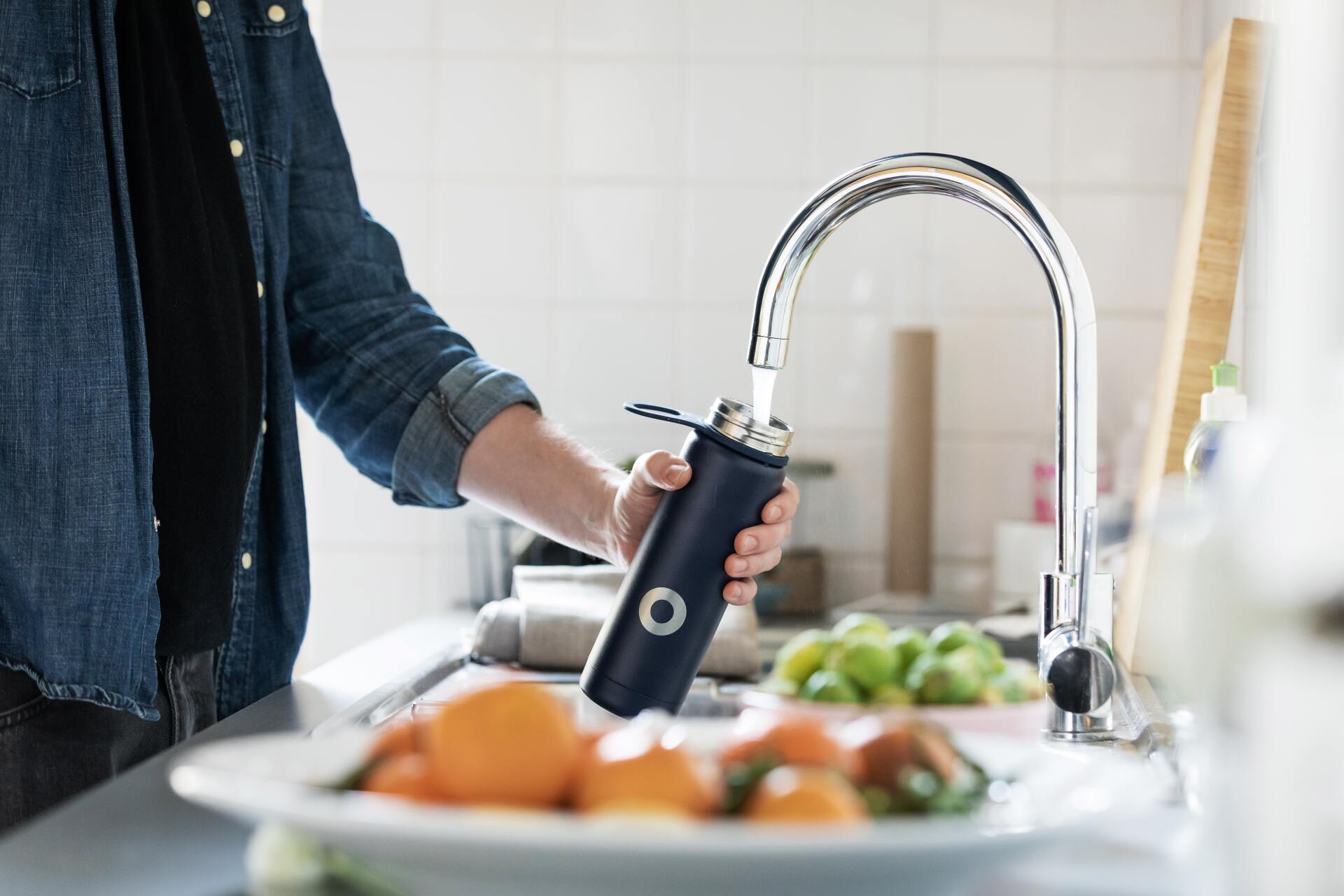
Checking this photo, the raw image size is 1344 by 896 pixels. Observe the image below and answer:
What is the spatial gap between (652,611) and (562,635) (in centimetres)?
47

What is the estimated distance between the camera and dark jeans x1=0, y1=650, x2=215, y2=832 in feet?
2.63

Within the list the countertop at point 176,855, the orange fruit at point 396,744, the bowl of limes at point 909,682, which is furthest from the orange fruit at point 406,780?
the bowl of limes at point 909,682

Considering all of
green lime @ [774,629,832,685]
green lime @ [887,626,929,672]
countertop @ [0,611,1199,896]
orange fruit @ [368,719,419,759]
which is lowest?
countertop @ [0,611,1199,896]

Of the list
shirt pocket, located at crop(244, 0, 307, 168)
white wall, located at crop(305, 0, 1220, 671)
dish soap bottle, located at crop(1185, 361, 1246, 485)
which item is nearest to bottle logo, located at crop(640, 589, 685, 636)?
dish soap bottle, located at crop(1185, 361, 1246, 485)

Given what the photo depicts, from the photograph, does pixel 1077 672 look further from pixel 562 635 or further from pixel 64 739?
pixel 64 739

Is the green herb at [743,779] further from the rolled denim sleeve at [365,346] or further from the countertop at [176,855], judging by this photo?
the rolled denim sleeve at [365,346]

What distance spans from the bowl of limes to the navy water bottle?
5 centimetres

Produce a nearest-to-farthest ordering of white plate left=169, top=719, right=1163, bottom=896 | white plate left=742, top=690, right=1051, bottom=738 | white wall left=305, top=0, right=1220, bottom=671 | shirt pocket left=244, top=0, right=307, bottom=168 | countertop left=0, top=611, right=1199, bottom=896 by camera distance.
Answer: white plate left=169, top=719, right=1163, bottom=896, countertop left=0, top=611, right=1199, bottom=896, white plate left=742, top=690, right=1051, bottom=738, shirt pocket left=244, top=0, right=307, bottom=168, white wall left=305, top=0, right=1220, bottom=671

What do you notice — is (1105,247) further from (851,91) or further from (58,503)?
(58,503)

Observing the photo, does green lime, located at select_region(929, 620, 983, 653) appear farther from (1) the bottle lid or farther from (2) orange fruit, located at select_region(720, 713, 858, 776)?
(2) orange fruit, located at select_region(720, 713, 858, 776)

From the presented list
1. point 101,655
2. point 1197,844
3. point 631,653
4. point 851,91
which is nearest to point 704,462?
point 631,653

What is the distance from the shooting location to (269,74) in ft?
3.35

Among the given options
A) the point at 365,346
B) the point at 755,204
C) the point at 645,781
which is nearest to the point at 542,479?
the point at 365,346

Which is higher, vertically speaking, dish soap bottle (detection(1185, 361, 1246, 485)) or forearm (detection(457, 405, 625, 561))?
dish soap bottle (detection(1185, 361, 1246, 485))
